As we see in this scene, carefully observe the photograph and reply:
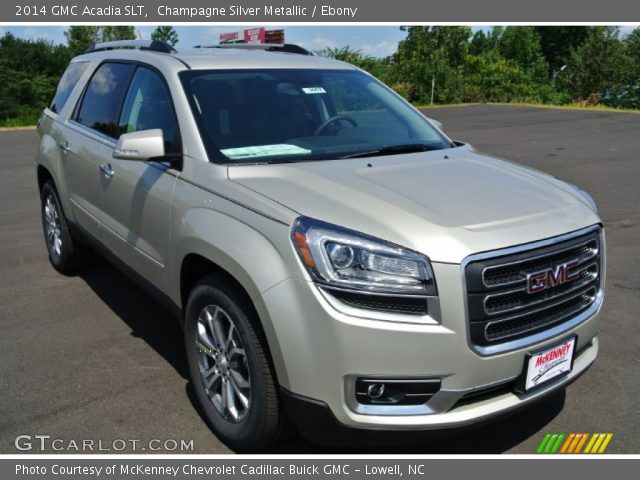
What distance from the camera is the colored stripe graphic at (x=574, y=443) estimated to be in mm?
3107

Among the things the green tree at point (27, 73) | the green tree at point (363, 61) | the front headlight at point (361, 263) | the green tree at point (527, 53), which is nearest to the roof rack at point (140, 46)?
the front headlight at point (361, 263)

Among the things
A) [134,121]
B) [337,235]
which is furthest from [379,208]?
[134,121]

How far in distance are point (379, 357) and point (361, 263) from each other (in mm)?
377

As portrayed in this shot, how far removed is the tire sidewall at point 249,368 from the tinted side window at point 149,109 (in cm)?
90

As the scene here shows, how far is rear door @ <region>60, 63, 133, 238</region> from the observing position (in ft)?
14.3

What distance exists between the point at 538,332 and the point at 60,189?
13.4ft

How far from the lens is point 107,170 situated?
4.14 metres

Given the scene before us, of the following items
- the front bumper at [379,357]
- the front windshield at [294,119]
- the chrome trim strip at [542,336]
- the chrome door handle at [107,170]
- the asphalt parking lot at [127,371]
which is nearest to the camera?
the front bumper at [379,357]

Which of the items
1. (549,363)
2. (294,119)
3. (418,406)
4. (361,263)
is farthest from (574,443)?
(294,119)

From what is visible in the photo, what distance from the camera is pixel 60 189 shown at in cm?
521

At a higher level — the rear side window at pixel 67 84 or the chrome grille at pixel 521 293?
the rear side window at pixel 67 84

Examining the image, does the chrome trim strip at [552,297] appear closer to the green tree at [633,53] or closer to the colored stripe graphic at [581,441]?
the colored stripe graphic at [581,441]

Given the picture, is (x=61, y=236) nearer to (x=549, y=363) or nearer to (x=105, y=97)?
(x=105, y=97)

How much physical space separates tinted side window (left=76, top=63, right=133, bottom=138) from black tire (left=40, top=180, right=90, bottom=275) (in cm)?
94
